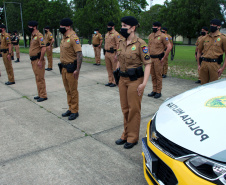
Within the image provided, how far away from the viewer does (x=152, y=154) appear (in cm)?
221

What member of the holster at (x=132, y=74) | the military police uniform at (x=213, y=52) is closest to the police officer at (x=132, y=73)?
the holster at (x=132, y=74)

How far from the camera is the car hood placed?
178 cm

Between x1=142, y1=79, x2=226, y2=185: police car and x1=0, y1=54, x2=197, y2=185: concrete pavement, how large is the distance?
799 mm

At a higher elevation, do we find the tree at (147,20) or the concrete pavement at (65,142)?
the tree at (147,20)

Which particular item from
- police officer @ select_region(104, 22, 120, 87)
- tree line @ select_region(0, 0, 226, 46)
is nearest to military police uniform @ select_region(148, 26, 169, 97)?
police officer @ select_region(104, 22, 120, 87)

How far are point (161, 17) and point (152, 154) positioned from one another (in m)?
41.3

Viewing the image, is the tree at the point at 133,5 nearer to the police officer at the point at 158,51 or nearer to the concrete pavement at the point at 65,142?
the police officer at the point at 158,51

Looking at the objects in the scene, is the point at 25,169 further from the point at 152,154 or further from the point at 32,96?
→ the point at 32,96

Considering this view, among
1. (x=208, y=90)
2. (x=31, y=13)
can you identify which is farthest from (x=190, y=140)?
(x=31, y=13)

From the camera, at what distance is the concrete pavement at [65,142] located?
2.89 metres

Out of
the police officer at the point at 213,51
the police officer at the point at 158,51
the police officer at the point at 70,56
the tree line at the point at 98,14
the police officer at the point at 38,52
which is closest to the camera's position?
the police officer at the point at 70,56

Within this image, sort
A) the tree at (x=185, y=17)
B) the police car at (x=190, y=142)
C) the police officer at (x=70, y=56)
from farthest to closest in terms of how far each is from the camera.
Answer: the tree at (x=185, y=17)
the police officer at (x=70, y=56)
the police car at (x=190, y=142)

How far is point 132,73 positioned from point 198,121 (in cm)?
141

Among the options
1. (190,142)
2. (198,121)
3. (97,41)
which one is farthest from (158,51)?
(97,41)
